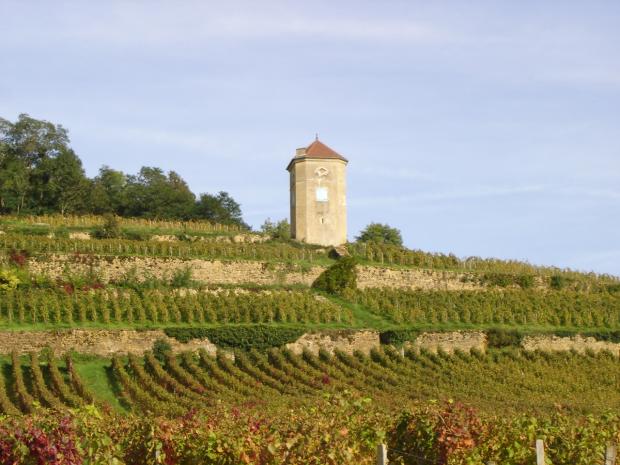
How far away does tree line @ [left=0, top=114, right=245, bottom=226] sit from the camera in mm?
61969

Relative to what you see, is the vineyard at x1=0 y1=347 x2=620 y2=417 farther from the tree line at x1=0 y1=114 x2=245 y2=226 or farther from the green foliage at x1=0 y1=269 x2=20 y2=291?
the tree line at x1=0 y1=114 x2=245 y2=226

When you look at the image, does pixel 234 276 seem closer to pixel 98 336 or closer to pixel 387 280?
pixel 387 280

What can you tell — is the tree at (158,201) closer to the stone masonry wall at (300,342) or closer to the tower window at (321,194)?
the tower window at (321,194)

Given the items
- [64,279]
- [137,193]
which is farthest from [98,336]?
[137,193]

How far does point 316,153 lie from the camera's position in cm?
5625

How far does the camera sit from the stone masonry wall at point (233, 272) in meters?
43.7

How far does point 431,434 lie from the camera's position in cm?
1558

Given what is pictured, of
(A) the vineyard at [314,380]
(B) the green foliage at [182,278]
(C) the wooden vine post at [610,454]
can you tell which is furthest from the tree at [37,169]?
(C) the wooden vine post at [610,454]

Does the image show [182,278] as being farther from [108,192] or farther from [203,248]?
[108,192]

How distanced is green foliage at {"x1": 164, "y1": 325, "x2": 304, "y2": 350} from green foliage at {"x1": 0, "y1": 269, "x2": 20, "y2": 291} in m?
7.19

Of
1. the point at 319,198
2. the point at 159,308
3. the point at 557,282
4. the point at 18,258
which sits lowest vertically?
the point at 159,308

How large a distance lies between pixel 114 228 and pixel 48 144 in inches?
594

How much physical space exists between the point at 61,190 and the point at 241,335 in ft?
96.3

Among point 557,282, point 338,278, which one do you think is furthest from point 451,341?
point 557,282
